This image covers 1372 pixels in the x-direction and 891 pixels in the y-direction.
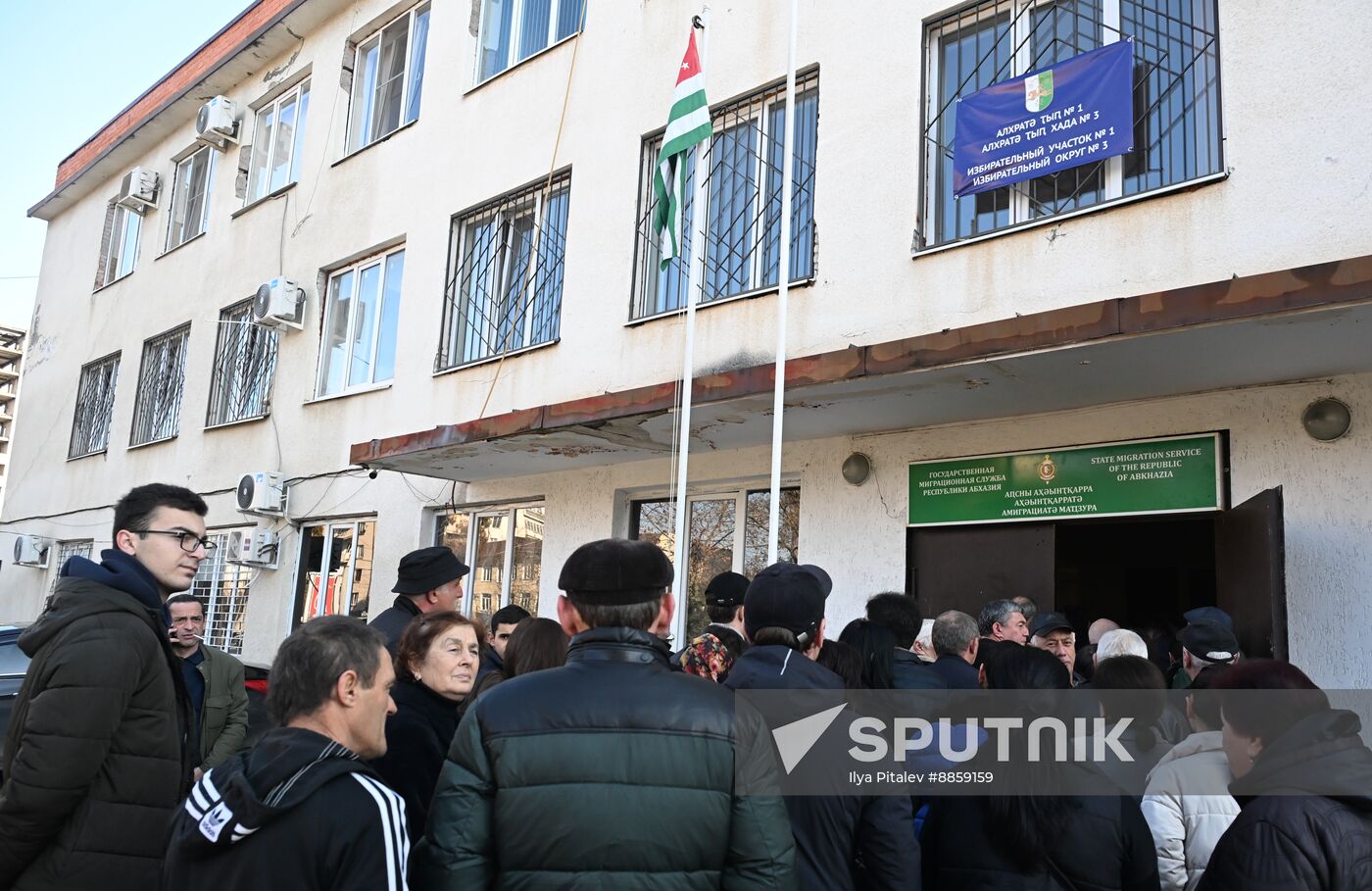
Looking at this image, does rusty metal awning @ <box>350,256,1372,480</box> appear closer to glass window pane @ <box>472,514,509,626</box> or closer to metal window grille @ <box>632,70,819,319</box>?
metal window grille @ <box>632,70,819,319</box>

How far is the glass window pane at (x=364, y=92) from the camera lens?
43.1 feet

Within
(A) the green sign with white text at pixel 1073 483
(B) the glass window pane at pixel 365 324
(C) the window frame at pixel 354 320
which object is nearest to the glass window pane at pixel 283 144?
(C) the window frame at pixel 354 320

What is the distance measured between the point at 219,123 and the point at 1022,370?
12941 mm

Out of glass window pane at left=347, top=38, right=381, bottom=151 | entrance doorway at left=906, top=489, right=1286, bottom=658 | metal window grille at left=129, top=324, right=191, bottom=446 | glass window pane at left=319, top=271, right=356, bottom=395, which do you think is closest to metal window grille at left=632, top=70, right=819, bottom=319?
entrance doorway at left=906, top=489, right=1286, bottom=658

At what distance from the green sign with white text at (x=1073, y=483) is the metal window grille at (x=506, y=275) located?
4002mm

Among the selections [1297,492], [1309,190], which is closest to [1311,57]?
[1309,190]

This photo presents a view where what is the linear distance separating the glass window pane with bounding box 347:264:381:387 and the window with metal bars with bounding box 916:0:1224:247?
700 centimetres

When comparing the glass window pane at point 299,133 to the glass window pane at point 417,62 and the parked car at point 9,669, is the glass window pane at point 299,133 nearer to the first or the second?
the glass window pane at point 417,62

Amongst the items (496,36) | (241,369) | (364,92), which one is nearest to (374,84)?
(364,92)

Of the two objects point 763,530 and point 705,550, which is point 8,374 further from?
point 763,530

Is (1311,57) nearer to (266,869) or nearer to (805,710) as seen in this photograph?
(805,710)

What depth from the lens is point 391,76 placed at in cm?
1308

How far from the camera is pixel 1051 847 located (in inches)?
116

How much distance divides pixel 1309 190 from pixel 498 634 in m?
4.71
